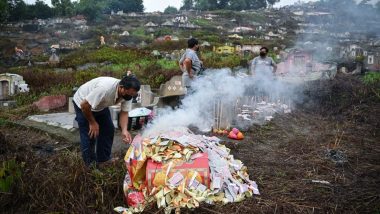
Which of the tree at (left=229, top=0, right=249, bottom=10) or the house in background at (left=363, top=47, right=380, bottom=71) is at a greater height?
the tree at (left=229, top=0, right=249, bottom=10)

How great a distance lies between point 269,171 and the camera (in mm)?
5199

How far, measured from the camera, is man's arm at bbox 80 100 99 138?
14.6 feet

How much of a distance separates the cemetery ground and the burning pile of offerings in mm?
131

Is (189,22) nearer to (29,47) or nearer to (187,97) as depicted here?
(29,47)

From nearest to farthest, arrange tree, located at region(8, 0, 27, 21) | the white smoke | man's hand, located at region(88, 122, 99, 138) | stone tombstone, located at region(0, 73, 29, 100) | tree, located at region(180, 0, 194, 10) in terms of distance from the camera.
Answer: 1. man's hand, located at region(88, 122, 99, 138)
2. the white smoke
3. stone tombstone, located at region(0, 73, 29, 100)
4. tree, located at region(8, 0, 27, 21)
5. tree, located at region(180, 0, 194, 10)

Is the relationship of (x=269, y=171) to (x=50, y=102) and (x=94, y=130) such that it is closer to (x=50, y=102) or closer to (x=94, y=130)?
(x=94, y=130)

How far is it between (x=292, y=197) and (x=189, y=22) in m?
55.7

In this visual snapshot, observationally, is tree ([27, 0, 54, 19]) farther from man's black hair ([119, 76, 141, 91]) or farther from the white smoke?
man's black hair ([119, 76, 141, 91])

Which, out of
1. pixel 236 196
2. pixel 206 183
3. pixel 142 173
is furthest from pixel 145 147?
pixel 236 196

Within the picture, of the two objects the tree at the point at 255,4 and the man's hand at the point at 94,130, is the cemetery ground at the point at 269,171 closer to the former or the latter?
the man's hand at the point at 94,130

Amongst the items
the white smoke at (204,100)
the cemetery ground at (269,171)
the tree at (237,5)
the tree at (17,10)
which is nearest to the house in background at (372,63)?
the cemetery ground at (269,171)

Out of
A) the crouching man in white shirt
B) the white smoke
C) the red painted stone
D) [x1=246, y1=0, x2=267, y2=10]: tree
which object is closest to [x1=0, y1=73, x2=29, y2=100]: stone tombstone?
the red painted stone

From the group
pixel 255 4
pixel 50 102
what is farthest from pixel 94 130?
pixel 255 4

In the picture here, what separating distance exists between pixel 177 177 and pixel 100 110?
5.01 ft
